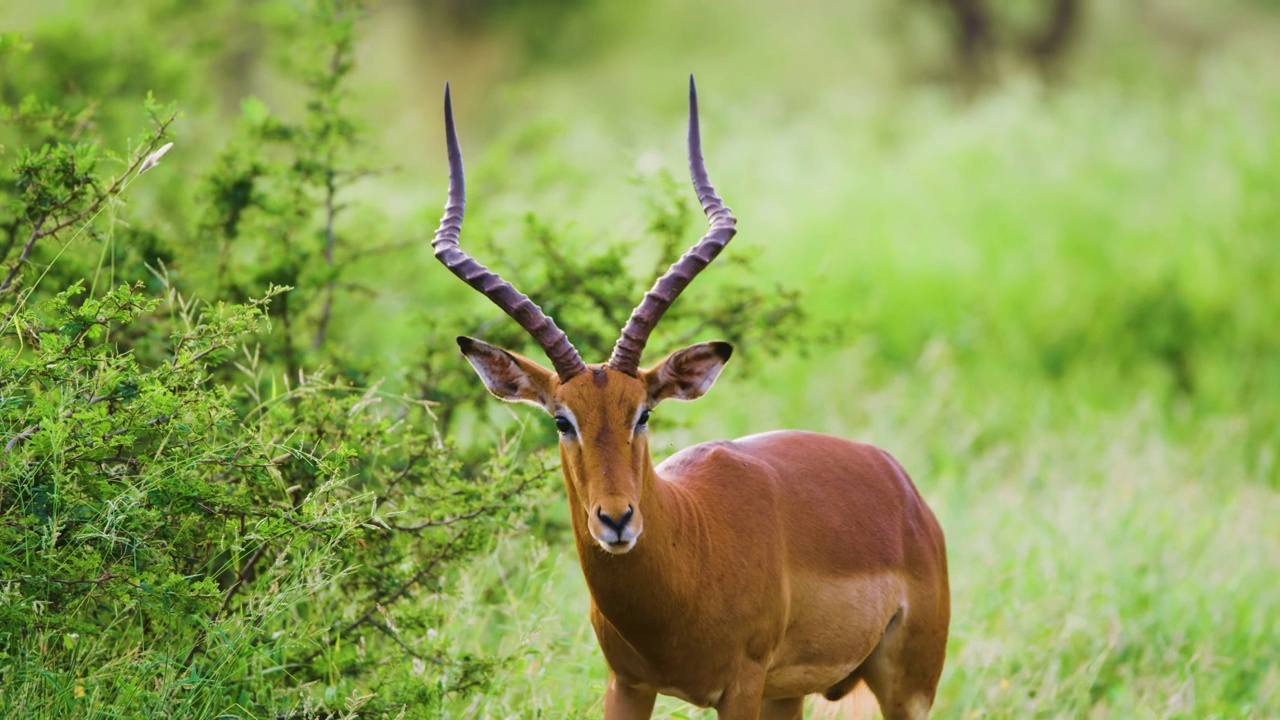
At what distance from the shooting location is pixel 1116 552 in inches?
307

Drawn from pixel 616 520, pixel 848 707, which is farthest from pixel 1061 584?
pixel 616 520

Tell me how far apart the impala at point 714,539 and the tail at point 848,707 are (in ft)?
1.93

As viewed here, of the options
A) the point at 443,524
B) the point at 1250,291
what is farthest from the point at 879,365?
the point at 443,524

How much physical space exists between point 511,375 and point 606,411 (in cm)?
43

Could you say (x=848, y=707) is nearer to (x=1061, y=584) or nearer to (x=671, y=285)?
(x=1061, y=584)

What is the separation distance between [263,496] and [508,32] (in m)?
25.8

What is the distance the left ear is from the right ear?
320 millimetres

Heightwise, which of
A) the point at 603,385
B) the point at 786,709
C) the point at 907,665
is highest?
the point at 603,385

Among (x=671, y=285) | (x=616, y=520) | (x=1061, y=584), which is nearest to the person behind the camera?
(x=616, y=520)

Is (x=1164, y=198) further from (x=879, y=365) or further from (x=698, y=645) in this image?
(x=698, y=645)

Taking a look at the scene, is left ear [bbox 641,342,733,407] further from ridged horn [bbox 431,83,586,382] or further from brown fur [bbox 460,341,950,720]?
ridged horn [bbox 431,83,586,382]

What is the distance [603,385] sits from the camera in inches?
159

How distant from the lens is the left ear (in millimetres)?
4215

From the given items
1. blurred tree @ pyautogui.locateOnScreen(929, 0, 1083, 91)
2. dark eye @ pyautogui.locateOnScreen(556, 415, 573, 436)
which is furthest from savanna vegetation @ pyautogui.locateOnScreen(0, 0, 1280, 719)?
blurred tree @ pyautogui.locateOnScreen(929, 0, 1083, 91)
